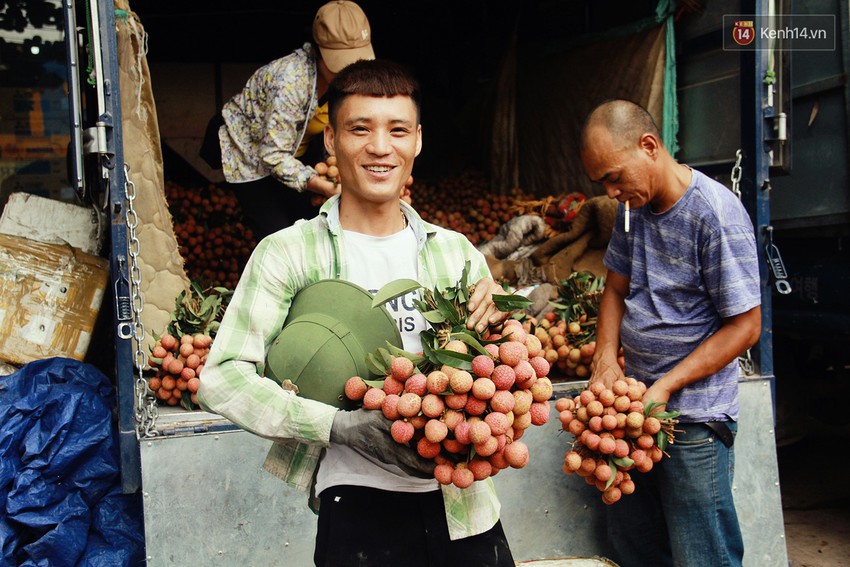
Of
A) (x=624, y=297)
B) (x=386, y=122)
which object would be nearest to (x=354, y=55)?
(x=624, y=297)

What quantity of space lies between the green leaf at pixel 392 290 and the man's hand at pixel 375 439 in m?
0.22

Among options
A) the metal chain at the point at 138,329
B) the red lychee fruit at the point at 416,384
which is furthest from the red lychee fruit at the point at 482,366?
the metal chain at the point at 138,329

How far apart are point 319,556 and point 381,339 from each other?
56 centimetres

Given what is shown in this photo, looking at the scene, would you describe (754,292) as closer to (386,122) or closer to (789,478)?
(386,122)

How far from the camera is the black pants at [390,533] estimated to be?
5.46ft

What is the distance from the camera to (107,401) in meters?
3.39

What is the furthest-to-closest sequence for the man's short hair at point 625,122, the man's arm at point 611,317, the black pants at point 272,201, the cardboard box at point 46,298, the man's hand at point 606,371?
the black pants at point 272,201 < the cardboard box at point 46,298 < the man's arm at point 611,317 < the man's hand at point 606,371 < the man's short hair at point 625,122

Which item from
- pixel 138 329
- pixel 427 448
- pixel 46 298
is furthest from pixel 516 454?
pixel 46 298

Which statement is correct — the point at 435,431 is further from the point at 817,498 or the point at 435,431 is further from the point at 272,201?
the point at 817,498

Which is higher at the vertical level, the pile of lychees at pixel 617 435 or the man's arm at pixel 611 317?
the man's arm at pixel 611 317

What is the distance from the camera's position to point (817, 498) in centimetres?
471

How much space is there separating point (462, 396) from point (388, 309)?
0.36m

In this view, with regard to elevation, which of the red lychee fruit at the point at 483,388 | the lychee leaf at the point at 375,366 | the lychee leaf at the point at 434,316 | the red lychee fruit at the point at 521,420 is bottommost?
the red lychee fruit at the point at 521,420

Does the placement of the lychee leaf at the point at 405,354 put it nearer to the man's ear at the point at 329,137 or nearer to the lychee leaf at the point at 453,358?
the lychee leaf at the point at 453,358
